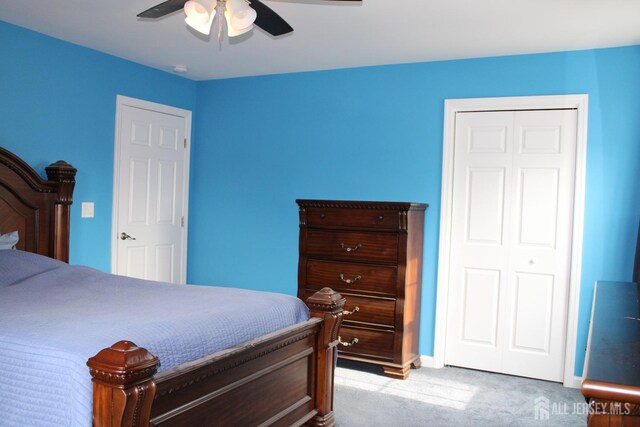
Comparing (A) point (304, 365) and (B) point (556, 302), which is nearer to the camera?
(A) point (304, 365)

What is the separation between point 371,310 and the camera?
4109 millimetres

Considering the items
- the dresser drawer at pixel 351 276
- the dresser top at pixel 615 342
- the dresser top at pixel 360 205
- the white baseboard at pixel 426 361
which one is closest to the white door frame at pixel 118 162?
the dresser top at pixel 360 205

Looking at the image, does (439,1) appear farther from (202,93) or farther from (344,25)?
(202,93)

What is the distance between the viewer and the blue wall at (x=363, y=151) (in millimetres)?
3824

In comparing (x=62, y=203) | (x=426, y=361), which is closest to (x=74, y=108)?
(x=62, y=203)

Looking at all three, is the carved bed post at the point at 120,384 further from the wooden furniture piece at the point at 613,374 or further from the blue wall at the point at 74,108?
the blue wall at the point at 74,108

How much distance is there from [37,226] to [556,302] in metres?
3.51

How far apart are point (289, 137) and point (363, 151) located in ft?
2.25

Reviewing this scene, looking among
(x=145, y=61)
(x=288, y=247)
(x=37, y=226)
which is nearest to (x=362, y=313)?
(x=288, y=247)

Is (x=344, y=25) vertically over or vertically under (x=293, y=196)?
over

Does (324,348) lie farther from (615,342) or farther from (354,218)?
(615,342)

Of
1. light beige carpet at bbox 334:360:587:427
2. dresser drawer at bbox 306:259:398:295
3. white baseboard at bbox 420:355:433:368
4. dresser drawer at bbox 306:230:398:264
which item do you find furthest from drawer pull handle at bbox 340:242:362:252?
white baseboard at bbox 420:355:433:368

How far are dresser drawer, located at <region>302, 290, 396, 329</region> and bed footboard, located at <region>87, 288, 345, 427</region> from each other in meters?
1.21

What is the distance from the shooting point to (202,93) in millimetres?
5297
